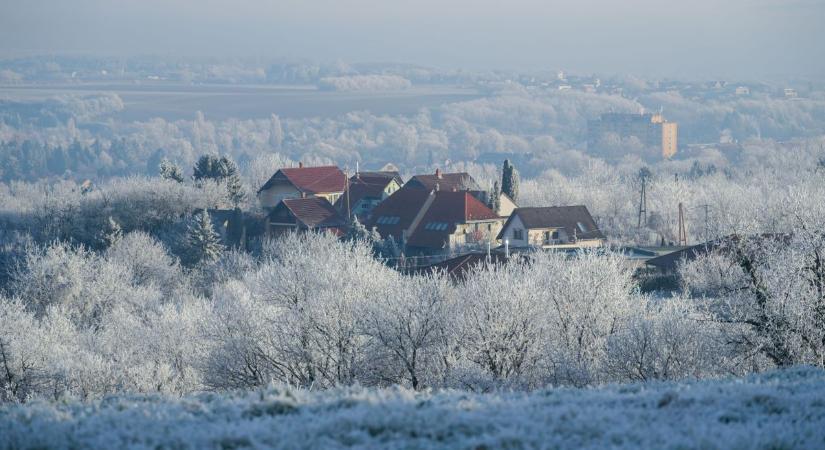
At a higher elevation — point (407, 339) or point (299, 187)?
point (407, 339)

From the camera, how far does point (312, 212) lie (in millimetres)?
64938

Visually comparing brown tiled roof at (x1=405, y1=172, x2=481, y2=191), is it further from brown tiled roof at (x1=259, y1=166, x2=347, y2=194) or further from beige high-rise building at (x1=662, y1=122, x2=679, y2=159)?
beige high-rise building at (x1=662, y1=122, x2=679, y2=159)

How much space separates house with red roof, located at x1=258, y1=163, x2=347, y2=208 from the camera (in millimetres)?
73875

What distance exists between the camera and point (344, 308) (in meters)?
27.4

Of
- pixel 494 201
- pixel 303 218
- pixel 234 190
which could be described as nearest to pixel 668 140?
pixel 234 190

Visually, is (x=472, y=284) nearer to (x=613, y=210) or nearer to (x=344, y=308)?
(x=344, y=308)

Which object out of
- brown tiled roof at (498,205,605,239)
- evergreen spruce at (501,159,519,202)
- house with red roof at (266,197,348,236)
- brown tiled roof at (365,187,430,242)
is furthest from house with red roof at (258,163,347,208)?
brown tiled roof at (498,205,605,239)

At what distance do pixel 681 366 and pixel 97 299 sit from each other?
29.5 meters

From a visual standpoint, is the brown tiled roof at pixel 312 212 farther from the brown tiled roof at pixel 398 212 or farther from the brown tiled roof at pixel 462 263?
the brown tiled roof at pixel 462 263

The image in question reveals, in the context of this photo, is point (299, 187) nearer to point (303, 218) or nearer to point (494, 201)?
point (303, 218)

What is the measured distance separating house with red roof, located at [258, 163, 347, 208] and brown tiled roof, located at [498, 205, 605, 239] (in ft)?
55.5

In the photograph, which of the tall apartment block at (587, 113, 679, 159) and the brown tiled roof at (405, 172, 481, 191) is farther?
the tall apartment block at (587, 113, 679, 159)

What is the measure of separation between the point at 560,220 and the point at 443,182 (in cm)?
1692

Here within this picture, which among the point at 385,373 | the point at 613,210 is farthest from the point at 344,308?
the point at 613,210
